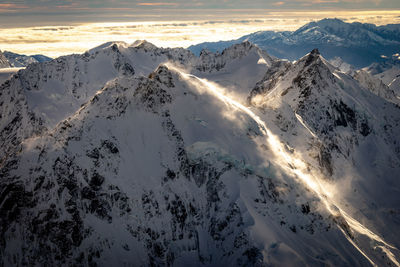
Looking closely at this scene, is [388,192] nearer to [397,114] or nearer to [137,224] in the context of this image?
[397,114]

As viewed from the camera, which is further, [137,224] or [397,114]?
[397,114]

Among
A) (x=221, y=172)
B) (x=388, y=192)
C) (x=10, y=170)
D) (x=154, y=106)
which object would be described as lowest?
(x=388, y=192)

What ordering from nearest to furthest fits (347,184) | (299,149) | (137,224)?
(137,224)
(299,149)
(347,184)

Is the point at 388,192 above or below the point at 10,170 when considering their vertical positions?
below

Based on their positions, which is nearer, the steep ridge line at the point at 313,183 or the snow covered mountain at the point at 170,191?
the snow covered mountain at the point at 170,191

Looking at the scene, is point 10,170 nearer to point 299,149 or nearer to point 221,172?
point 221,172

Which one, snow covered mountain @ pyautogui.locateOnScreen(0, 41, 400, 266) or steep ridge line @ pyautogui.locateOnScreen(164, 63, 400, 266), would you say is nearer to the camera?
snow covered mountain @ pyautogui.locateOnScreen(0, 41, 400, 266)

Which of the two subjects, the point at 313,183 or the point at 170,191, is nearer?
the point at 170,191

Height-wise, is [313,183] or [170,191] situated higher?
[170,191]

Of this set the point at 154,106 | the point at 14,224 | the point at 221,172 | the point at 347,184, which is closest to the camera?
the point at 14,224

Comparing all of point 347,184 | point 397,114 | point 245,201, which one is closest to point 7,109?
point 245,201
